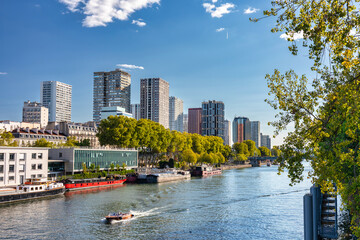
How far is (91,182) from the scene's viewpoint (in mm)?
90312

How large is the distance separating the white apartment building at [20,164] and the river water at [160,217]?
1428cm

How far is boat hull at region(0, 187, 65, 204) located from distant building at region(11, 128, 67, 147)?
60025 mm

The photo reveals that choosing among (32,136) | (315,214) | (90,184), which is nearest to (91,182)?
(90,184)

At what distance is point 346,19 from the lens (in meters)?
14.6

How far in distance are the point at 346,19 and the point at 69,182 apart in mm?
79576

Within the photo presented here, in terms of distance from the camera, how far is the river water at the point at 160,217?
42.0 meters

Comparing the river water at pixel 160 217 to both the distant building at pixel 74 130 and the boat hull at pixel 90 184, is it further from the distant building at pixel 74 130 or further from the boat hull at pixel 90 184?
the distant building at pixel 74 130

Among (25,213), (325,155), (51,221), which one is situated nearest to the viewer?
(325,155)

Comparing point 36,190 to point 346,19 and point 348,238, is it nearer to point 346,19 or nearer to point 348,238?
point 348,238

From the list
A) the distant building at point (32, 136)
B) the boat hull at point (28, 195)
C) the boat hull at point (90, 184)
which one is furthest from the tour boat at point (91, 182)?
the distant building at point (32, 136)

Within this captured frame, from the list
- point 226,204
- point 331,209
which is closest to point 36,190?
point 226,204

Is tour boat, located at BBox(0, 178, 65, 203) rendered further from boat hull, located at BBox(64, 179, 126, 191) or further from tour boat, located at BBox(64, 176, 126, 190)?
tour boat, located at BBox(64, 176, 126, 190)

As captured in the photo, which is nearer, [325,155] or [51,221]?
[325,155]

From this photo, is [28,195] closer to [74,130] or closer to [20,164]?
[20,164]
